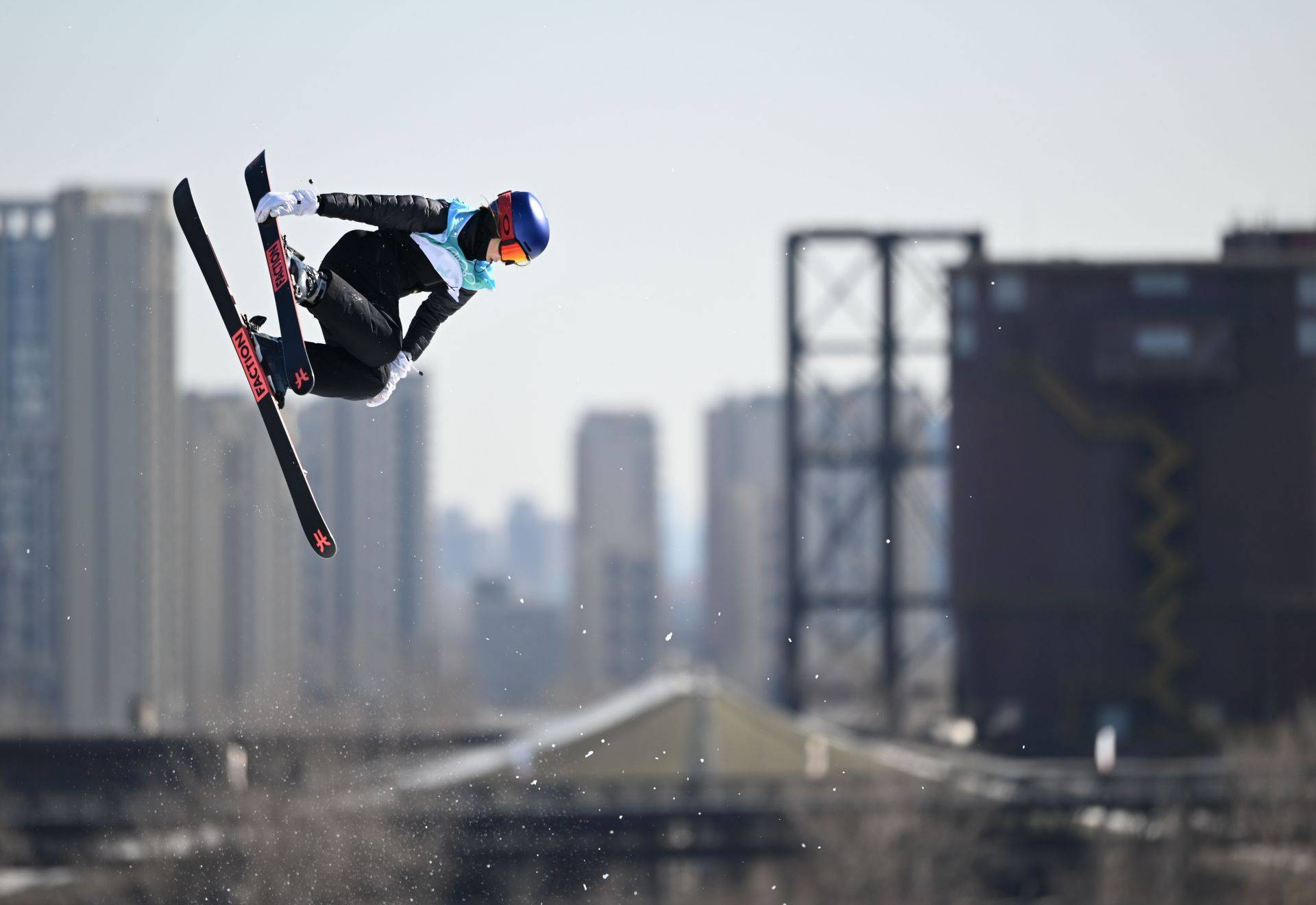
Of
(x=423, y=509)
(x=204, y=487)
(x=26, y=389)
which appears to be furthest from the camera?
(x=26, y=389)

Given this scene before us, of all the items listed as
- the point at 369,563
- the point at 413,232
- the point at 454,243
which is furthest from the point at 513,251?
the point at 369,563

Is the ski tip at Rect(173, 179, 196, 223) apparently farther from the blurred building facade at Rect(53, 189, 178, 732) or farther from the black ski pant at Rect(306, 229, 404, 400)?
the blurred building facade at Rect(53, 189, 178, 732)

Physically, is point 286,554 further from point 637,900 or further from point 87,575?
point 637,900

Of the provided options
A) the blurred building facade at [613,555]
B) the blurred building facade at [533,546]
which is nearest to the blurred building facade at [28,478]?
the blurred building facade at [613,555]

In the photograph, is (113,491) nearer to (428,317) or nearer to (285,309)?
(428,317)

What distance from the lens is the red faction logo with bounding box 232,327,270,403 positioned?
8719 mm

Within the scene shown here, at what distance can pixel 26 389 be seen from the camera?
71688 millimetres

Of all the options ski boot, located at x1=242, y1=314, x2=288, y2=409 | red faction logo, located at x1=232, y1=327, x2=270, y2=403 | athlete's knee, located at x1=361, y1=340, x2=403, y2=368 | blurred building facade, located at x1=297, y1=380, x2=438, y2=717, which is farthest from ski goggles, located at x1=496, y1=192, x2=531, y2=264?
blurred building facade, located at x1=297, y1=380, x2=438, y2=717

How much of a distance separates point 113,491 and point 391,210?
2371 inches

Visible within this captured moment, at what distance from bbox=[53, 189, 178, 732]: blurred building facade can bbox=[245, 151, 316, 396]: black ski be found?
39110 millimetres

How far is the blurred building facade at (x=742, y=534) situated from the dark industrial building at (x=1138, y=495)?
6086 cm

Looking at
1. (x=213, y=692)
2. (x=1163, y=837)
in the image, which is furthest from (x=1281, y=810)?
(x=213, y=692)

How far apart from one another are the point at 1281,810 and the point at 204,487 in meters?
38.0

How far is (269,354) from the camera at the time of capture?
343 inches
